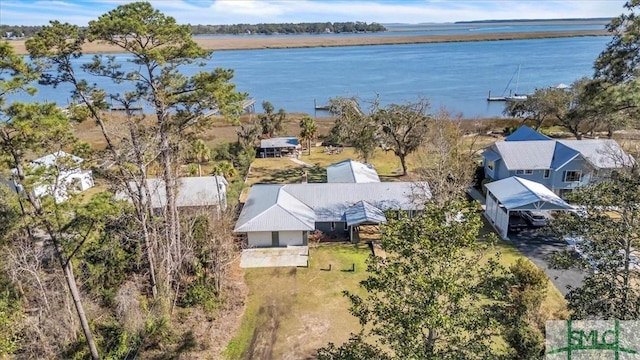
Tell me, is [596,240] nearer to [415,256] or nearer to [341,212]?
[415,256]

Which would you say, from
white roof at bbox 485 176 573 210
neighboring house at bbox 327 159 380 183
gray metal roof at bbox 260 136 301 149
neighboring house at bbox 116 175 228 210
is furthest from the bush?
gray metal roof at bbox 260 136 301 149

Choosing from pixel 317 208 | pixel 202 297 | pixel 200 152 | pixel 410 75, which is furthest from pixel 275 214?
pixel 410 75

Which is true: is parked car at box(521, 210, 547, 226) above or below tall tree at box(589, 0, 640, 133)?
below

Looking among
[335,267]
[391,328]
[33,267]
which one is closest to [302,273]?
[335,267]

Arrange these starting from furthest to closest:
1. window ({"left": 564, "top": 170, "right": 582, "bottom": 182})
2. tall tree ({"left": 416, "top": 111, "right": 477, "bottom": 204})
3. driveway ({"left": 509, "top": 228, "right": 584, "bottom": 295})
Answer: window ({"left": 564, "top": 170, "right": 582, "bottom": 182}), tall tree ({"left": 416, "top": 111, "right": 477, "bottom": 204}), driveway ({"left": 509, "top": 228, "right": 584, "bottom": 295})

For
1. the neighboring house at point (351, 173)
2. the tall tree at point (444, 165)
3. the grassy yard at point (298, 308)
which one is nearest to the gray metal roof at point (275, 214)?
the grassy yard at point (298, 308)

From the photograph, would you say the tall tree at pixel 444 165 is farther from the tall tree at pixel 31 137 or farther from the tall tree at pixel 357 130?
the tall tree at pixel 31 137

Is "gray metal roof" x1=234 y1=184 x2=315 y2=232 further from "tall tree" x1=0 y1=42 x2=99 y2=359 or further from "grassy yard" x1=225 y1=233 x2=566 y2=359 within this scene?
"tall tree" x1=0 y1=42 x2=99 y2=359
